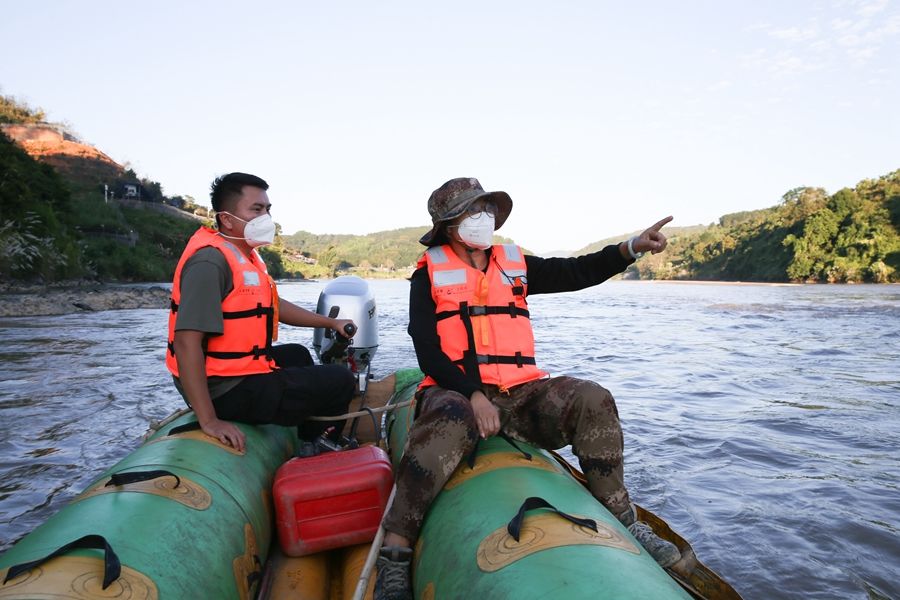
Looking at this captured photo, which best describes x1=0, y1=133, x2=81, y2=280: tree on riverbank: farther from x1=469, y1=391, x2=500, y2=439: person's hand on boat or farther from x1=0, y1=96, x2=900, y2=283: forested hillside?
x1=469, y1=391, x2=500, y2=439: person's hand on boat

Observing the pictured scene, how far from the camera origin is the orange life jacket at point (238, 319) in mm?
3195

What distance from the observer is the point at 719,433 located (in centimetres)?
636

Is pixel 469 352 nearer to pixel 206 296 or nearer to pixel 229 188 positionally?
pixel 206 296

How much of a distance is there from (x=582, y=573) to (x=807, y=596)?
245cm

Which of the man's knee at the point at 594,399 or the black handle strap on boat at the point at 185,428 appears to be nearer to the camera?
the man's knee at the point at 594,399

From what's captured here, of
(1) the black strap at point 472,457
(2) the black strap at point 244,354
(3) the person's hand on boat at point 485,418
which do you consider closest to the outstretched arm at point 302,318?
(2) the black strap at point 244,354

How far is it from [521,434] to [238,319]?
64.1 inches

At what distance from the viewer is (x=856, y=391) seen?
8.13 metres

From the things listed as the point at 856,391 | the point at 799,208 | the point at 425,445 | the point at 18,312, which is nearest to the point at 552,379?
the point at 425,445

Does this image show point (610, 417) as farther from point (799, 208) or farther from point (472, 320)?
point (799, 208)

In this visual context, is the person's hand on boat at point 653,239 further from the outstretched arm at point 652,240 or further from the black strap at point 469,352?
the black strap at point 469,352

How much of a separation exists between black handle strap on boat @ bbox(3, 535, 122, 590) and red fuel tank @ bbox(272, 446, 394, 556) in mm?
982

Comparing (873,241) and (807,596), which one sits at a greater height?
(873,241)

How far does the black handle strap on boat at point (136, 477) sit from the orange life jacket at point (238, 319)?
88 centimetres
